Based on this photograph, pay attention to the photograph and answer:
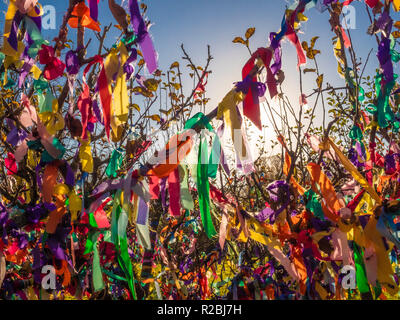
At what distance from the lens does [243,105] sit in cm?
96

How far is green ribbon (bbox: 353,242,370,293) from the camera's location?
39.3 inches

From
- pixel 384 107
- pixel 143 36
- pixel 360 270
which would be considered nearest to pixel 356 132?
pixel 384 107

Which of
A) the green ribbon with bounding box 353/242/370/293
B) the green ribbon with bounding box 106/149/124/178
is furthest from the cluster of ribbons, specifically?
the green ribbon with bounding box 106/149/124/178

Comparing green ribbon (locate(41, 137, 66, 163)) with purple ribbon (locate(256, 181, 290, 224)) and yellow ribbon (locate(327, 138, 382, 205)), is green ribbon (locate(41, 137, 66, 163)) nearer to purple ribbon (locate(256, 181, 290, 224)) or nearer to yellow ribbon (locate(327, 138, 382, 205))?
purple ribbon (locate(256, 181, 290, 224))

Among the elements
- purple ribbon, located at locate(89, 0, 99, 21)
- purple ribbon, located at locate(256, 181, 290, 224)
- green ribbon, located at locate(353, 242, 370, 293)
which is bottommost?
green ribbon, located at locate(353, 242, 370, 293)

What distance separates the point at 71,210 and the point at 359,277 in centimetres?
103

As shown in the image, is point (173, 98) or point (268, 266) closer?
point (268, 266)

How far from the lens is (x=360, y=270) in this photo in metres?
1.00

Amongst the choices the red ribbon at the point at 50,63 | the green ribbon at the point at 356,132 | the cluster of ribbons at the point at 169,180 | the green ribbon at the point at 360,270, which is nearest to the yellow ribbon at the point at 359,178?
the cluster of ribbons at the point at 169,180

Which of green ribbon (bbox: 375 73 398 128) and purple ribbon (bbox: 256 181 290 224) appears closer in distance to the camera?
green ribbon (bbox: 375 73 398 128)

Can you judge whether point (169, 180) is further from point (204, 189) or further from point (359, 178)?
point (359, 178)

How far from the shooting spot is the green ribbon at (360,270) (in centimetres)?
100
